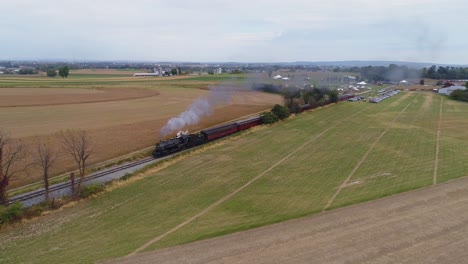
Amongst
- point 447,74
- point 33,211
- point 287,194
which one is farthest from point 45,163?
point 447,74

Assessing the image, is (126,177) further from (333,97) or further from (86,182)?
(333,97)

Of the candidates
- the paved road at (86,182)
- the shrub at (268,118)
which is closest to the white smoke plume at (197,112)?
the shrub at (268,118)

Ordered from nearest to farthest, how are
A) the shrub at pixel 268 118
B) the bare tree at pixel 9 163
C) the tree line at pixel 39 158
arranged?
the bare tree at pixel 9 163 < the tree line at pixel 39 158 < the shrub at pixel 268 118

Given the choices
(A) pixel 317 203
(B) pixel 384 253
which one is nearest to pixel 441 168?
(A) pixel 317 203

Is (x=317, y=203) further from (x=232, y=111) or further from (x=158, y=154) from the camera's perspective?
(x=232, y=111)

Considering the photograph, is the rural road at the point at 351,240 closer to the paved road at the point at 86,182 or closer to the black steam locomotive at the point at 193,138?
the paved road at the point at 86,182
